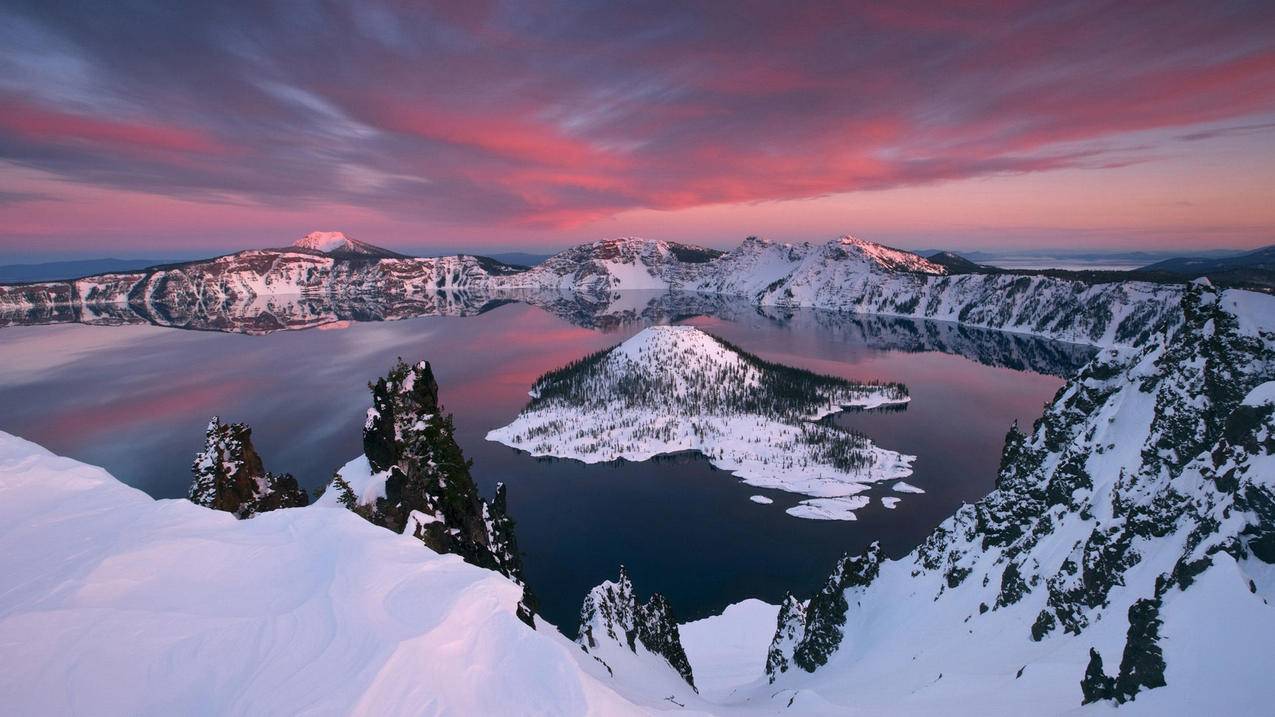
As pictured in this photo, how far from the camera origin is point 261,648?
927cm

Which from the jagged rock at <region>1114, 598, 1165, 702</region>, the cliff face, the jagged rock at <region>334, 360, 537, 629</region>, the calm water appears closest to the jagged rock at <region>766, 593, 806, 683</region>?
the cliff face

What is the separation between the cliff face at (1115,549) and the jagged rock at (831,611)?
0.14m

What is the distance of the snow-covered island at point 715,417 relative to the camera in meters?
105

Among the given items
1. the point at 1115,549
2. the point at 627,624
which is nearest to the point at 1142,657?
the point at 1115,549

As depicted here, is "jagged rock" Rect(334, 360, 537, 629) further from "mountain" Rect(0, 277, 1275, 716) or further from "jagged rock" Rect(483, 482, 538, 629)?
"jagged rock" Rect(483, 482, 538, 629)

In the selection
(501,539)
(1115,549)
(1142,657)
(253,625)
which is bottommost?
(501,539)

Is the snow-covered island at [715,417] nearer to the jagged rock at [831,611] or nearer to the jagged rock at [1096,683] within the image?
the jagged rock at [831,611]

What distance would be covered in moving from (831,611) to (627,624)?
19.9 m

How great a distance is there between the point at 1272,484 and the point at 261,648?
114ft

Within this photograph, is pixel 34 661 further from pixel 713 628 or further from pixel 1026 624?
pixel 713 628

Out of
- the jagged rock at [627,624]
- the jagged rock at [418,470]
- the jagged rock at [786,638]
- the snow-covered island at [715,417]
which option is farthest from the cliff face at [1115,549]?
the snow-covered island at [715,417]

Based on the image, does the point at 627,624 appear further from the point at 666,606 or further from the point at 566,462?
the point at 566,462

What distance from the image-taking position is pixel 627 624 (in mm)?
38562

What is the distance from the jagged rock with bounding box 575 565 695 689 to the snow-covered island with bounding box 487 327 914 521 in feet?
163
